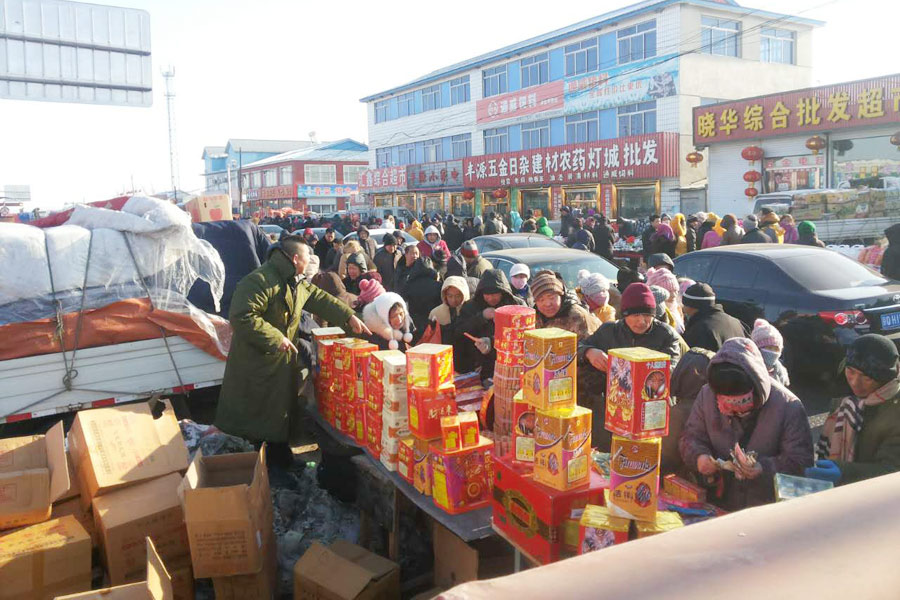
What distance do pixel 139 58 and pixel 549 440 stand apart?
48.2 feet

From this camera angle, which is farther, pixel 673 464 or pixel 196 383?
pixel 196 383

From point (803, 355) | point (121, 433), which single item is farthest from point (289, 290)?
point (803, 355)

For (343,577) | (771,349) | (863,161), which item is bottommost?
(343,577)

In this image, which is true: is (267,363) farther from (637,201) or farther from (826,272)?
(637,201)

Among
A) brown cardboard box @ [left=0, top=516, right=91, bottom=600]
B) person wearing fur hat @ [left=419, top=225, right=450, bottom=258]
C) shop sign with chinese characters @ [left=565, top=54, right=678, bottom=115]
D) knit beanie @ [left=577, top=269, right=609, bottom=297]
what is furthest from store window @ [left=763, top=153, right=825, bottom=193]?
brown cardboard box @ [left=0, top=516, right=91, bottom=600]

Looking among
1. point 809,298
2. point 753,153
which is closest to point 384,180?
point 753,153

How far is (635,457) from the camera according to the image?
8.91 feet

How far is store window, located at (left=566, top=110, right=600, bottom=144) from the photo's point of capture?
97.6 ft

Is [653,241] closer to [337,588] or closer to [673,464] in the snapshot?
[673,464]

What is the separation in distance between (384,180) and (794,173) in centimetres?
2683

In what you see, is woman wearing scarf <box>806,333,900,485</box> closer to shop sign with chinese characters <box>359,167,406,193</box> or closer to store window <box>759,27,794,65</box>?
store window <box>759,27,794,65</box>

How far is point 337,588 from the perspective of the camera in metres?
3.54

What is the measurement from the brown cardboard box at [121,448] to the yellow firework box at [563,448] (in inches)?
94.8

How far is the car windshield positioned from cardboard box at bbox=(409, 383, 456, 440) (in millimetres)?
5252
